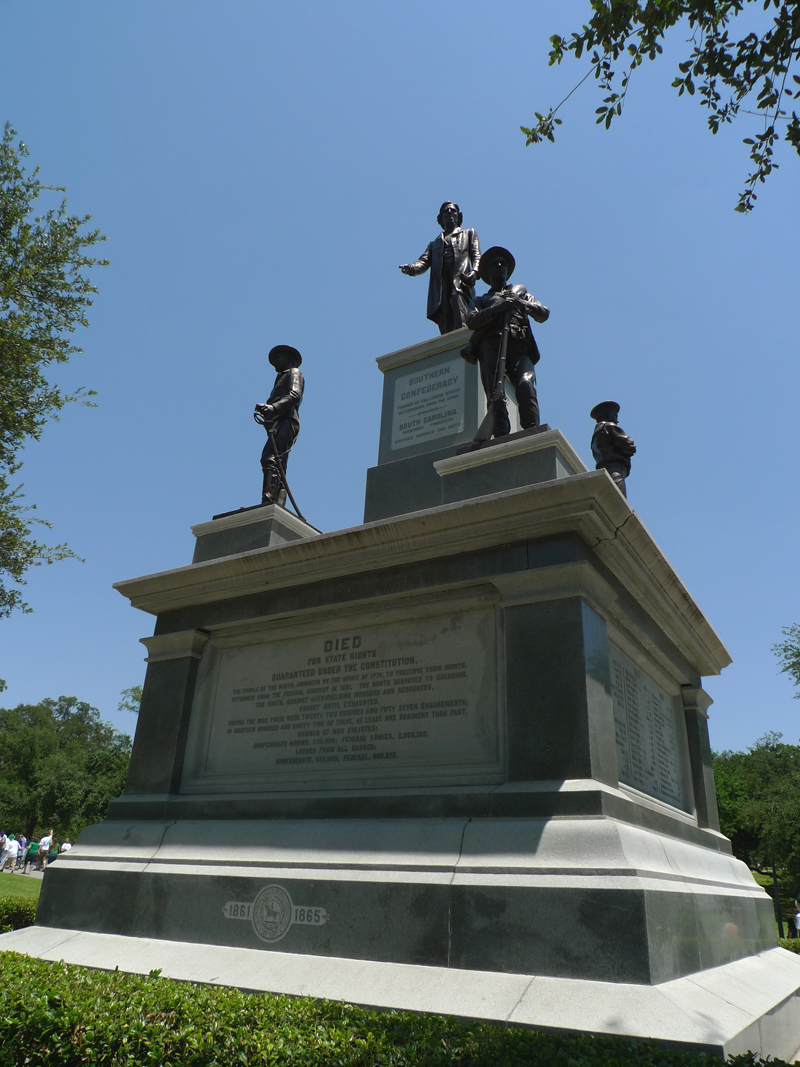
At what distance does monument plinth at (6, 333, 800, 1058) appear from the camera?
16.8 feet

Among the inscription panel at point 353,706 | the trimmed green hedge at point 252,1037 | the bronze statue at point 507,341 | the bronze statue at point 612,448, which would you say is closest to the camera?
the trimmed green hedge at point 252,1037

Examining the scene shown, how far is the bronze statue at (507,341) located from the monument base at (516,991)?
17.8 feet

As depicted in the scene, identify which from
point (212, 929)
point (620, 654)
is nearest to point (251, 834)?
point (212, 929)

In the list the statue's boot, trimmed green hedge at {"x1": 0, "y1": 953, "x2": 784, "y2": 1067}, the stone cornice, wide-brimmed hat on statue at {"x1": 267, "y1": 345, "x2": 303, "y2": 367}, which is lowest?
trimmed green hedge at {"x1": 0, "y1": 953, "x2": 784, "y2": 1067}

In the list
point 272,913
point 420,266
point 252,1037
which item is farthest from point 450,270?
point 252,1037

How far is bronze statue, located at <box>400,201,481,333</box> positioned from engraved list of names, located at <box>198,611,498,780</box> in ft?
18.1

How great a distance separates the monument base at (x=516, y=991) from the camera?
14.1 ft

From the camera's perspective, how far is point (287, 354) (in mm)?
10859

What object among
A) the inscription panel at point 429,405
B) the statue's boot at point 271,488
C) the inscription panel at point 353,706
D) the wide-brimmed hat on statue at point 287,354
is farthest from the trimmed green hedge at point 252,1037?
the wide-brimmed hat on statue at point 287,354

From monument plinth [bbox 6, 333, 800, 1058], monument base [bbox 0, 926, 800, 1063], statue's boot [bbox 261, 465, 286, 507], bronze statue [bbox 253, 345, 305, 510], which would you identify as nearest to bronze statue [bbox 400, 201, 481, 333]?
bronze statue [bbox 253, 345, 305, 510]

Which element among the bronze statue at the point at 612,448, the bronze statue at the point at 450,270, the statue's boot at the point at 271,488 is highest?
the bronze statue at the point at 450,270

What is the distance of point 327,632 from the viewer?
7.82 m

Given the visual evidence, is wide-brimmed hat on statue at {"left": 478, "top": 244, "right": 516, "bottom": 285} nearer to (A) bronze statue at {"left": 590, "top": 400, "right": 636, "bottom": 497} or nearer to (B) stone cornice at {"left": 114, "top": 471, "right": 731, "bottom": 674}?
(A) bronze statue at {"left": 590, "top": 400, "right": 636, "bottom": 497}

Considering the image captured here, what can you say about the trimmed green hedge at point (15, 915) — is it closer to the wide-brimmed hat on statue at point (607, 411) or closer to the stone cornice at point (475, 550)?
the stone cornice at point (475, 550)
